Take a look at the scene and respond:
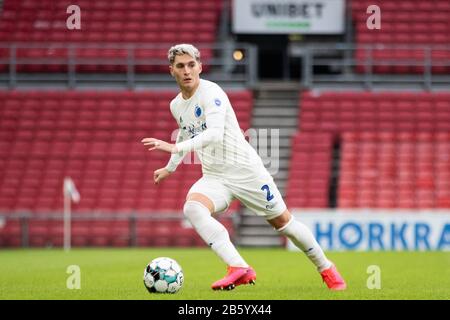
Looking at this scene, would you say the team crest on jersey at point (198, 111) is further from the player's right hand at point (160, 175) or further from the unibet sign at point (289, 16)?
the unibet sign at point (289, 16)

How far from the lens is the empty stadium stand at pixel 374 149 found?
70.9 ft

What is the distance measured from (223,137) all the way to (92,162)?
13888 mm

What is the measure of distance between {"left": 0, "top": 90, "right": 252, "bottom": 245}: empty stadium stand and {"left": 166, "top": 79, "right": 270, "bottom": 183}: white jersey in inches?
458

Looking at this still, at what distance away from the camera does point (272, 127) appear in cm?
2352

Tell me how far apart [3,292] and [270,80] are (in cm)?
1844

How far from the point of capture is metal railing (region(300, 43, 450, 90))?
2392cm

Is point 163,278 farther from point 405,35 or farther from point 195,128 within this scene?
point 405,35

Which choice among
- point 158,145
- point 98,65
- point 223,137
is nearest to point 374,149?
point 98,65

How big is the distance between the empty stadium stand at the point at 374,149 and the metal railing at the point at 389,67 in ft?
2.05

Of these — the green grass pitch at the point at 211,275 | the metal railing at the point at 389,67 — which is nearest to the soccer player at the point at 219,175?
the green grass pitch at the point at 211,275

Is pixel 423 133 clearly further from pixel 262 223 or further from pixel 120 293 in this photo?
pixel 120 293

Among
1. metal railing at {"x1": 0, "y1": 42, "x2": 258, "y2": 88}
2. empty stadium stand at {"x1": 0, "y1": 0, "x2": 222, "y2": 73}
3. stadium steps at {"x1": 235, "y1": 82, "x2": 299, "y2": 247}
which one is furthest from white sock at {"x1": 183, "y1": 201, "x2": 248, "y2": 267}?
empty stadium stand at {"x1": 0, "y1": 0, "x2": 222, "y2": 73}

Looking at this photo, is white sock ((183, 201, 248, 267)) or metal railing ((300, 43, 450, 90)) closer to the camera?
white sock ((183, 201, 248, 267))

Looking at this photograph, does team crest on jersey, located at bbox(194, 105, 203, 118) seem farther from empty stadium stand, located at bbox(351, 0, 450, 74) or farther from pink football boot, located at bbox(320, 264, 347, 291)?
empty stadium stand, located at bbox(351, 0, 450, 74)
